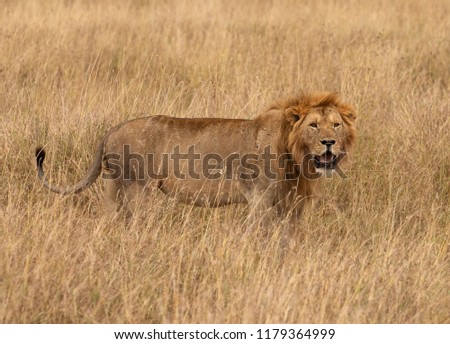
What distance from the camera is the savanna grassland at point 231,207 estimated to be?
4.09 meters

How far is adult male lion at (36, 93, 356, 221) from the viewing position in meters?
5.27

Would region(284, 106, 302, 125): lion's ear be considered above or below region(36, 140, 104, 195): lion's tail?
above

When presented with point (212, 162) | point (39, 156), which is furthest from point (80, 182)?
point (212, 162)

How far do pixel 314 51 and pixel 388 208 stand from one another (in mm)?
3702

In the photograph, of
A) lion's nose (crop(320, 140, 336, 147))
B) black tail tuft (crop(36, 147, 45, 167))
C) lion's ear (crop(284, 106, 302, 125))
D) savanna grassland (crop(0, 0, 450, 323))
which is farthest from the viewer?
black tail tuft (crop(36, 147, 45, 167))

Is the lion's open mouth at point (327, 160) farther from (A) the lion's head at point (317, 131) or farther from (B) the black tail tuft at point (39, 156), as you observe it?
(B) the black tail tuft at point (39, 156)

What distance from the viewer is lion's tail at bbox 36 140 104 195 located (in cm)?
532

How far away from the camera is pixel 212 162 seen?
17.6ft

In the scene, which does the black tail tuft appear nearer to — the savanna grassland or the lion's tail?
the lion's tail

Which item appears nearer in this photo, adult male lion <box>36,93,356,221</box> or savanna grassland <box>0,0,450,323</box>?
savanna grassland <box>0,0,450,323</box>

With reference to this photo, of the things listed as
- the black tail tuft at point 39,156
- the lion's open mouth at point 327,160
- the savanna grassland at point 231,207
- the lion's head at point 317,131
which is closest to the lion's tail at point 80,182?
the black tail tuft at point 39,156

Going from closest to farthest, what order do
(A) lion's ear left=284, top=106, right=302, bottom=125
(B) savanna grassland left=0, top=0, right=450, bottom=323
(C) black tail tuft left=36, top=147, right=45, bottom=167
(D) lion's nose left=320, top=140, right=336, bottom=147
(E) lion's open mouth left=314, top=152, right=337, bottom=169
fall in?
(B) savanna grassland left=0, top=0, right=450, bottom=323 → (D) lion's nose left=320, top=140, right=336, bottom=147 → (E) lion's open mouth left=314, top=152, right=337, bottom=169 → (A) lion's ear left=284, top=106, right=302, bottom=125 → (C) black tail tuft left=36, top=147, right=45, bottom=167

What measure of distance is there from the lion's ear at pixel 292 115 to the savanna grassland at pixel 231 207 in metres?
0.75

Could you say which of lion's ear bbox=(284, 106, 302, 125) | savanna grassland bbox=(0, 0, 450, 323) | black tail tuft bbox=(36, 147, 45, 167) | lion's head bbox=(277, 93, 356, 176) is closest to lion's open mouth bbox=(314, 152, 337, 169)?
lion's head bbox=(277, 93, 356, 176)
